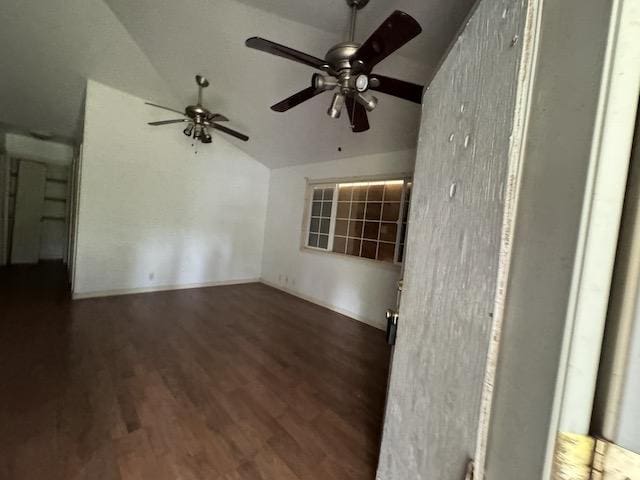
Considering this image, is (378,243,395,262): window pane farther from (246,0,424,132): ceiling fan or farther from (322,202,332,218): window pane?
(246,0,424,132): ceiling fan

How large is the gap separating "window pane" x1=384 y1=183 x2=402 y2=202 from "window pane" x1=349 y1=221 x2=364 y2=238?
1.87ft

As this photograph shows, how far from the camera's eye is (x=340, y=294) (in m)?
3.82

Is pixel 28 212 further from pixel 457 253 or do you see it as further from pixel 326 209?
pixel 457 253

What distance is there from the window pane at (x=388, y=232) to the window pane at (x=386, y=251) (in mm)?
73

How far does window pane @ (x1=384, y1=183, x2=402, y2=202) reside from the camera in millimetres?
3305

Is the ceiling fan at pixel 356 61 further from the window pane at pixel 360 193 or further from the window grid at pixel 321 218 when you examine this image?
the window grid at pixel 321 218

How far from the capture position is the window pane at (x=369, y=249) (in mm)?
3553

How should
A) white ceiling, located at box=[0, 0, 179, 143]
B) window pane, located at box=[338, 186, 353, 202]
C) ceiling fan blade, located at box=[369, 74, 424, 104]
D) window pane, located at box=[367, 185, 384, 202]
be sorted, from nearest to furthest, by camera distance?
1. ceiling fan blade, located at box=[369, 74, 424, 104]
2. white ceiling, located at box=[0, 0, 179, 143]
3. window pane, located at box=[367, 185, 384, 202]
4. window pane, located at box=[338, 186, 353, 202]

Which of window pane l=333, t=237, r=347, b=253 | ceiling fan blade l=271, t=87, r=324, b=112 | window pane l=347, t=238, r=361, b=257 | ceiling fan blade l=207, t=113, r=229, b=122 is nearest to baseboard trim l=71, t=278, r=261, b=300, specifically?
window pane l=333, t=237, r=347, b=253

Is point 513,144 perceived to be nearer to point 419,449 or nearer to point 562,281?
point 562,281

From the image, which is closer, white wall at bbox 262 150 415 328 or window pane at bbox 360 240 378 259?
white wall at bbox 262 150 415 328

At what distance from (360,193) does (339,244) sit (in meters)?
0.89

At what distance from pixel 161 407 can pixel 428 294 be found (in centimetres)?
191

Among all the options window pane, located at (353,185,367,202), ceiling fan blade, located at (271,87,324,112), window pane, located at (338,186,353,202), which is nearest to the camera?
ceiling fan blade, located at (271,87,324,112)
